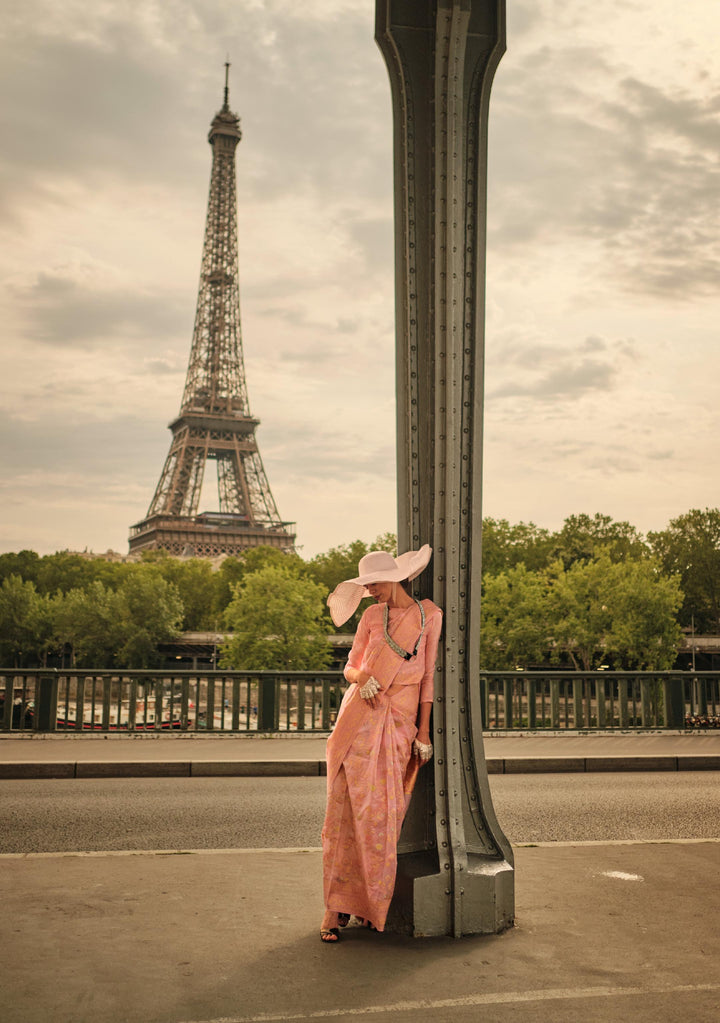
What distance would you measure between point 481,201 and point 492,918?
3283mm

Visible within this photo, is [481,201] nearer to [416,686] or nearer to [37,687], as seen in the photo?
[416,686]

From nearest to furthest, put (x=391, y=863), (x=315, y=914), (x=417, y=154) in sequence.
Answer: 1. (x=391, y=863)
2. (x=315, y=914)
3. (x=417, y=154)

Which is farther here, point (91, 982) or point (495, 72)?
point (495, 72)

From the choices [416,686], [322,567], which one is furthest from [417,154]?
[322,567]

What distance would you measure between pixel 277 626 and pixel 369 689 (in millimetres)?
56036

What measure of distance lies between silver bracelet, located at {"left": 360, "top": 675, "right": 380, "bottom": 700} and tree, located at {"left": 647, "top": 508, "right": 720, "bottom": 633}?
231 feet

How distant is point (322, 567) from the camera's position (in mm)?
80562

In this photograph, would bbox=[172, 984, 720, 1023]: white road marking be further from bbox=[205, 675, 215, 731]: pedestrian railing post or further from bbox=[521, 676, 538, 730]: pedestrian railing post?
bbox=[521, 676, 538, 730]: pedestrian railing post

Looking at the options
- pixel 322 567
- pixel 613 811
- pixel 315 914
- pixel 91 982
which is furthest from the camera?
pixel 322 567

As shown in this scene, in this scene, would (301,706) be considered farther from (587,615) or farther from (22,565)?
(22,565)

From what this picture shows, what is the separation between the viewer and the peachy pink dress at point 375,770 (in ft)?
15.1

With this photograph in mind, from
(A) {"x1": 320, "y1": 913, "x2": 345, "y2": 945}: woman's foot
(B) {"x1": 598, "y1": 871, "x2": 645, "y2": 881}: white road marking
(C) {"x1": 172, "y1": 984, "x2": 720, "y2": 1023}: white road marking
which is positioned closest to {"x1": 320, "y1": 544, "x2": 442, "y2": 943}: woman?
(A) {"x1": 320, "y1": 913, "x2": 345, "y2": 945}: woman's foot

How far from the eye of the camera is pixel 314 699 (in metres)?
15.1

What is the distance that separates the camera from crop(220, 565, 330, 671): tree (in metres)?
59.9
